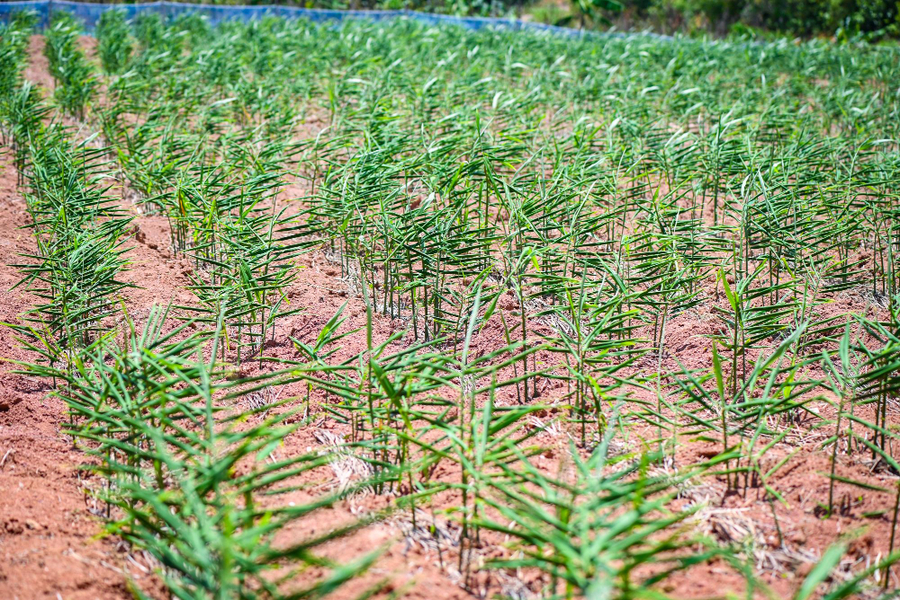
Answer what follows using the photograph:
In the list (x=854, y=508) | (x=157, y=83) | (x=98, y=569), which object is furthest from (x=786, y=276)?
(x=157, y=83)

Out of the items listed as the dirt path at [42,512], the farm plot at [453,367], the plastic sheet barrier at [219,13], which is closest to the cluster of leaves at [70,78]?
the farm plot at [453,367]

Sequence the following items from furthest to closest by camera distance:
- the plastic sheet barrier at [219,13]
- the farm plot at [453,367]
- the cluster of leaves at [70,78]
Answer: the plastic sheet barrier at [219,13], the cluster of leaves at [70,78], the farm plot at [453,367]

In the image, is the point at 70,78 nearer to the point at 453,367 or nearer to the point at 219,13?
the point at 453,367

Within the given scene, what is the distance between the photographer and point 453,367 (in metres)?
3.07

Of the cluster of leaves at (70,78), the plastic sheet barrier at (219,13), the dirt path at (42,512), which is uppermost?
the plastic sheet barrier at (219,13)

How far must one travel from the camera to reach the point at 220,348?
3.23m

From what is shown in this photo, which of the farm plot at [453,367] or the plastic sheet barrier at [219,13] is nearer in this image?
the farm plot at [453,367]

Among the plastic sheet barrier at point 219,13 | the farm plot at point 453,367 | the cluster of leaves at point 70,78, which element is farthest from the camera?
the plastic sheet barrier at point 219,13

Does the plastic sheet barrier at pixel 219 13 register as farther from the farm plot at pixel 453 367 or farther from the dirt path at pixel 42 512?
the dirt path at pixel 42 512

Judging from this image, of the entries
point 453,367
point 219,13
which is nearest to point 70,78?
point 453,367

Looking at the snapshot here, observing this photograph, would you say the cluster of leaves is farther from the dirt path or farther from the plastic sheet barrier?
the plastic sheet barrier

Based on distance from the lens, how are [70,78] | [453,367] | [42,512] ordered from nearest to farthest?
[42,512]
[453,367]
[70,78]

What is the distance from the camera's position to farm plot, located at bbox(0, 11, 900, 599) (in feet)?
6.30

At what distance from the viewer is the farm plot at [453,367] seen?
1.92m
